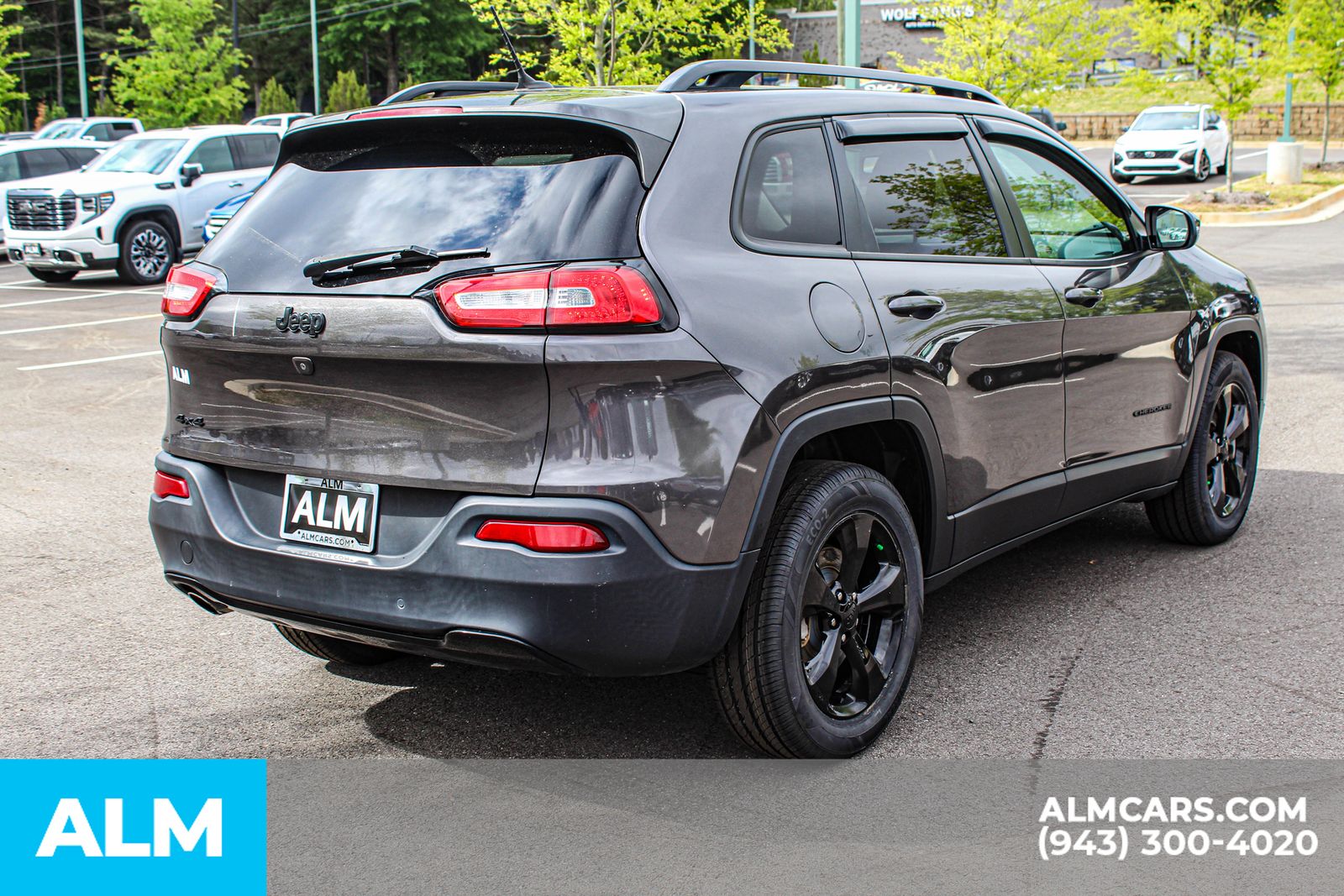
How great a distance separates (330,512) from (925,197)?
207 centimetres

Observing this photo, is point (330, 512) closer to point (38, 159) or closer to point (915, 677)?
point (915, 677)

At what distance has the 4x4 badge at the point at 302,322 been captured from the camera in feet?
11.3

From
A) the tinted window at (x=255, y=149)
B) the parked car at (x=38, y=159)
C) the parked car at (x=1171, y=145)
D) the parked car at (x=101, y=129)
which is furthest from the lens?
the parked car at (x=101, y=129)

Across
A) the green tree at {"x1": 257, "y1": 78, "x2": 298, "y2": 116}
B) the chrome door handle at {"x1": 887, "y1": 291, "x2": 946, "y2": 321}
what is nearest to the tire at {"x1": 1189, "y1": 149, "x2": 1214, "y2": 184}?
the chrome door handle at {"x1": 887, "y1": 291, "x2": 946, "y2": 321}

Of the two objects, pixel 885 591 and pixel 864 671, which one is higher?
pixel 885 591

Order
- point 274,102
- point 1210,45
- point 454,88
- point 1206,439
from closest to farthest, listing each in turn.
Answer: point 454,88 < point 1206,439 < point 1210,45 < point 274,102

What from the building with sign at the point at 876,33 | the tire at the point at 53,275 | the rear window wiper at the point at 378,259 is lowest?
the tire at the point at 53,275

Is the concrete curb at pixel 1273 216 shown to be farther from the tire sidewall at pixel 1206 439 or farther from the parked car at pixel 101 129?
the parked car at pixel 101 129

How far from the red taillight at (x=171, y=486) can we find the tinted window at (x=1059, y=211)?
2.80m

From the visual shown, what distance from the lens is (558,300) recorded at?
3.21 metres

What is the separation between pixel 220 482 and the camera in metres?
3.75

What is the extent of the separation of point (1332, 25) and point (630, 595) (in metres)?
30.2

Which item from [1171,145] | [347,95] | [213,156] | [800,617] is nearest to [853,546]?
[800,617]

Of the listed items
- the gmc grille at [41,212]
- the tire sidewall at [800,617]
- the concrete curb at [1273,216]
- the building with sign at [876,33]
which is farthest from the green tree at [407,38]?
the tire sidewall at [800,617]
